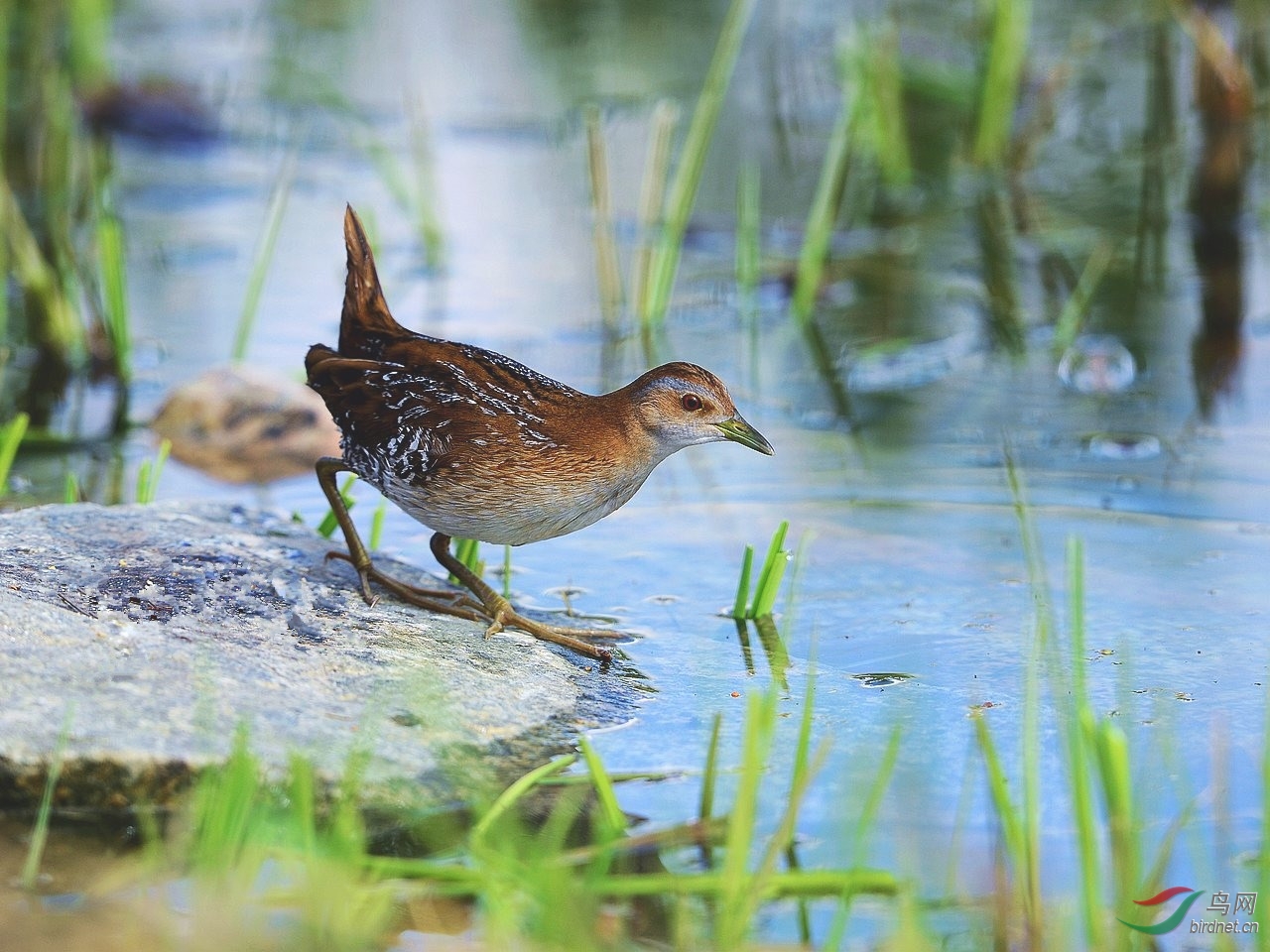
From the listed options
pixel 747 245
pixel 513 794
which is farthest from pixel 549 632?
pixel 747 245

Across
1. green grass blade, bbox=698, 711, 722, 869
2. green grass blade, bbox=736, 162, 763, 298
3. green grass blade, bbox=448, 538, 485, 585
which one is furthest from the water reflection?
green grass blade, bbox=698, 711, 722, 869

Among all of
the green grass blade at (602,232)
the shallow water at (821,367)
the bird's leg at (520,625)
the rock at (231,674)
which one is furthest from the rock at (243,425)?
the bird's leg at (520,625)

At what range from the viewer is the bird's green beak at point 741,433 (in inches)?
182

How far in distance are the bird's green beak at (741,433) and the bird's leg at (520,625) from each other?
65 centimetres

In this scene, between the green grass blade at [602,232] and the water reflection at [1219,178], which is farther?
the water reflection at [1219,178]

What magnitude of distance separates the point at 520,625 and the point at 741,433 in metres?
0.82

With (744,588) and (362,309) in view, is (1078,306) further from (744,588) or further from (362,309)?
(362,309)

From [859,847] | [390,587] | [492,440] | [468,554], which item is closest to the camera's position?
[859,847]

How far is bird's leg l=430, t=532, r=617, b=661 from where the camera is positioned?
4418mm

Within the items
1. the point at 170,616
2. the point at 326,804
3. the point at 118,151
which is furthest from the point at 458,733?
the point at 118,151

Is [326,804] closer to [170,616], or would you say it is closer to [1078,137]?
[170,616]

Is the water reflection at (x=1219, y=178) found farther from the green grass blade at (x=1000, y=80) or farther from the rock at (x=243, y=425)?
the rock at (x=243, y=425)

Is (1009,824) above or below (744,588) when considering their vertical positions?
below

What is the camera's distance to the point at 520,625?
4500 mm
